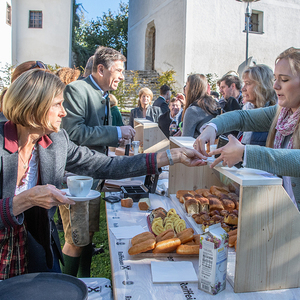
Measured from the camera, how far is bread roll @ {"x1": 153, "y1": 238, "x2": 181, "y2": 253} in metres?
1.67

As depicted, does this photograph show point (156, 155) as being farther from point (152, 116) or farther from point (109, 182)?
point (152, 116)

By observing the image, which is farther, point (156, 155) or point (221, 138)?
point (156, 155)

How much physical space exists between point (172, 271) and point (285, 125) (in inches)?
39.9

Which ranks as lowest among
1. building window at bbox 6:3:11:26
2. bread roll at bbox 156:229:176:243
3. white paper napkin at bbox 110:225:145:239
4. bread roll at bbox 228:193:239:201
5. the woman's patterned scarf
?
white paper napkin at bbox 110:225:145:239

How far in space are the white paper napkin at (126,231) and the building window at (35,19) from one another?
781 inches

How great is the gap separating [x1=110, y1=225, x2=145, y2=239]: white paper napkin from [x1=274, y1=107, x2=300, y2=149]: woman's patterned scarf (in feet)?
3.34

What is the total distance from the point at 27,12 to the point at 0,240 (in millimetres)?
20439

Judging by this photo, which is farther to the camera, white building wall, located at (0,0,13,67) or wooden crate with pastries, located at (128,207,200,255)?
white building wall, located at (0,0,13,67)

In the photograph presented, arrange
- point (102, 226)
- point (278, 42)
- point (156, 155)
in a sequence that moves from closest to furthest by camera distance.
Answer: point (156, 155)
point (102, 226)
point (278, 42)

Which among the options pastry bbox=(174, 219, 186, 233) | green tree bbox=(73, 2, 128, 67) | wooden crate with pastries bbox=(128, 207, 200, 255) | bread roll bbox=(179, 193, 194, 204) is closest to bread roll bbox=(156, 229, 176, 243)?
wooden crate with pastries bbox=(128, 207, 200, 255)

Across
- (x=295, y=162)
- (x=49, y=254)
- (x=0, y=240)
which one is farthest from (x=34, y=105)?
(x=295, y=162)

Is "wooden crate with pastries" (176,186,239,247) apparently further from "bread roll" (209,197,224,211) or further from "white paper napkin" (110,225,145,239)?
"white paper napkin" (110,225,145,239)

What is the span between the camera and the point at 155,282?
142cm

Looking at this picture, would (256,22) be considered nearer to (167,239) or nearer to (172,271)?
(167,239)
